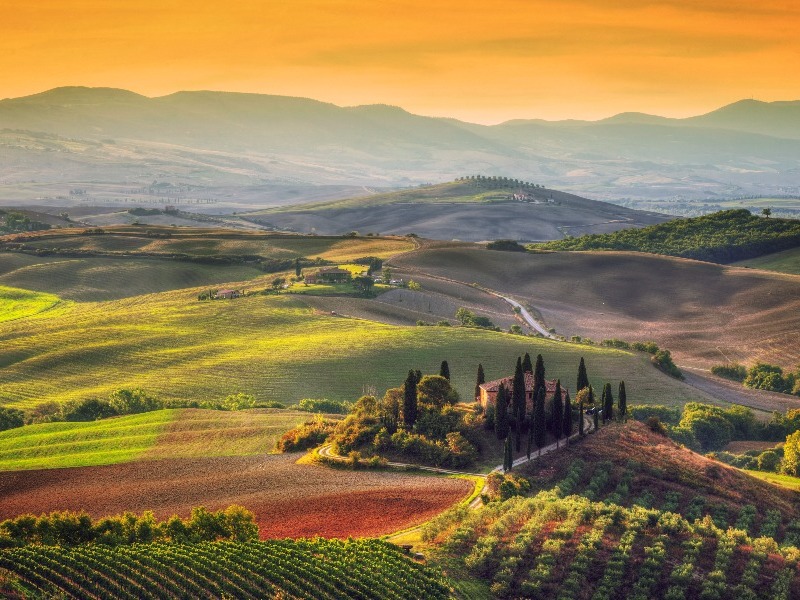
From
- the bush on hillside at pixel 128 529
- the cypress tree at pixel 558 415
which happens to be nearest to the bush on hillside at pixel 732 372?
the cypress tree at pixel 558 415

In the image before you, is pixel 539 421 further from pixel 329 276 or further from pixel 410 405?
pixel 329 276

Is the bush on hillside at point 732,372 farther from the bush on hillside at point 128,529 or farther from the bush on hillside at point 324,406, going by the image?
the bush on hillside at point 128,529

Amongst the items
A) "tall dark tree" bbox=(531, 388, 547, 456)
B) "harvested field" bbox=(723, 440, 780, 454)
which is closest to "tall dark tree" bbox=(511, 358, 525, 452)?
"tall dark tree" bbox=(531, 388, 547, 456)

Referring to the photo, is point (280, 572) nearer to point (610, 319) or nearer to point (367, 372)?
point (367, 372)

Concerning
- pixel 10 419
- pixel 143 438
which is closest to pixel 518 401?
pixel 143 438

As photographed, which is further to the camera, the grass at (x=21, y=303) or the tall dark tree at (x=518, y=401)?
the grass at (x=21, y=303)

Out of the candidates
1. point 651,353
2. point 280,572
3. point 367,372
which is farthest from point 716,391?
point 280,572
